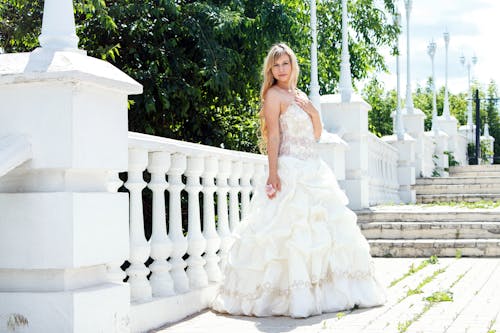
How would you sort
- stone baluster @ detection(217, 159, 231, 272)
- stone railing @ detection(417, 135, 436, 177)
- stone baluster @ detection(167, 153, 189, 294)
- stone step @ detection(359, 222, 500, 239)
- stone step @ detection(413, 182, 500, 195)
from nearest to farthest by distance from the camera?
stone baluster @ detection(167, 153, 189, 294) → stone baluster @ detection(217, 159, 231, 272) → stone step @ detection(359, 222, 500, 239) → stone step @ detection(413, 182, 500, 195) → stone railing @ detection(417, 135, 436, 177)

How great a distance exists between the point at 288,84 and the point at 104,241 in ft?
9.41

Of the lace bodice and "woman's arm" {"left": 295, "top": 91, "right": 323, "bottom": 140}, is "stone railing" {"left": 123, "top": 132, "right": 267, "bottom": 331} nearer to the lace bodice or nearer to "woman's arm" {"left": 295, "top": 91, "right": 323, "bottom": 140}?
the lace bodice

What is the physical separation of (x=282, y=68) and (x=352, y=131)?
240 inches

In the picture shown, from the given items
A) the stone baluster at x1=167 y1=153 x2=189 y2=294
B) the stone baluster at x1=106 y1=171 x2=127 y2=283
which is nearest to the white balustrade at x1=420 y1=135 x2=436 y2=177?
the stone baluster at x1=167 y1=153 x2=189 y2=294

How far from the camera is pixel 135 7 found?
36.1 feet

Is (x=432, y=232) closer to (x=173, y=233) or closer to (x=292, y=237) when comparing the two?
(x=292, y=237)

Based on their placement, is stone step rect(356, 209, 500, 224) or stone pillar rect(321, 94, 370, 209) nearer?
stone step rect(356, 209, 500, 224)

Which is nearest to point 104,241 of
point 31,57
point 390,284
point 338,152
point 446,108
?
point 31,57

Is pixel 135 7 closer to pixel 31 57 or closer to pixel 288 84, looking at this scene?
pixel 288 84

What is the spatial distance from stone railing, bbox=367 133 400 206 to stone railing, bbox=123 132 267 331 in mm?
7010

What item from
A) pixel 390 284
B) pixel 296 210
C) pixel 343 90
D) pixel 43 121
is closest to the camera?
pixel 43 121

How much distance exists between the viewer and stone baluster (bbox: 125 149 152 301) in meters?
5.18

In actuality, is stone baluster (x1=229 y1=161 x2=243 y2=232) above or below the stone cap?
below

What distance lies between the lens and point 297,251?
5.93m
